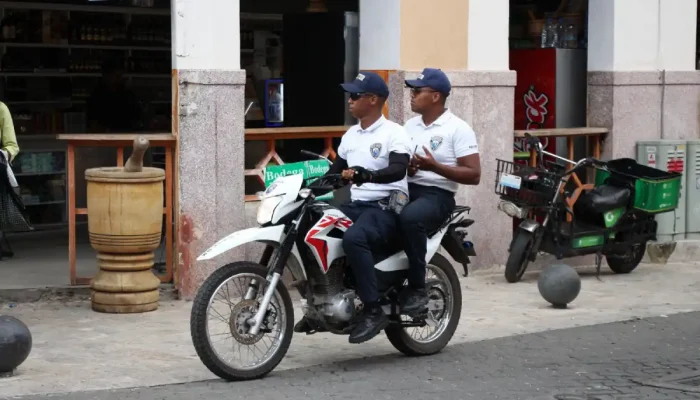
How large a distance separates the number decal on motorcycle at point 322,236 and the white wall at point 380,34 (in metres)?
3.84

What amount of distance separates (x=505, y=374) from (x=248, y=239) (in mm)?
1784

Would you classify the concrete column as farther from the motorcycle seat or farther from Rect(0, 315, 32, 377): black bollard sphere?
Rect(0, 315, 32, 377): black bollard sphere

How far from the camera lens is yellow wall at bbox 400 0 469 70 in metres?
11.5

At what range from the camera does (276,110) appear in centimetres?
1165

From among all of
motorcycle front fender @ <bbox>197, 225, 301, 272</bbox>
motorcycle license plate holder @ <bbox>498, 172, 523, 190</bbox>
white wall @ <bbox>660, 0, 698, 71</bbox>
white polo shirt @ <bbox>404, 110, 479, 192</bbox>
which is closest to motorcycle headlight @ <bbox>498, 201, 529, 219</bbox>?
motorcycle license plate holder @ <bbox>498, 172, 523, 190</bbox>

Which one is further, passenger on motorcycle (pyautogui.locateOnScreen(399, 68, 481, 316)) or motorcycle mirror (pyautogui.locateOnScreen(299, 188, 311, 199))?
passenger on motorcycle (pyautogui.locateOnScreen(399, 68, 481, 316))

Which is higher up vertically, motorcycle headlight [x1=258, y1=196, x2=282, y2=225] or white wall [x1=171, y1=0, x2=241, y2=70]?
white wall [x1=171, y1=0, x2=241, y2=70]

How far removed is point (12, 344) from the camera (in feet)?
24.9

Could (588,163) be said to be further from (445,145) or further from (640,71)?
(445,145)

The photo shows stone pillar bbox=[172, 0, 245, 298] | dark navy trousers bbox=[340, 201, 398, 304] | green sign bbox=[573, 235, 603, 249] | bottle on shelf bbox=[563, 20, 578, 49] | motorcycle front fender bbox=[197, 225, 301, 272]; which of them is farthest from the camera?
bottle on shelf bbox=[563, 20, 578, 49]

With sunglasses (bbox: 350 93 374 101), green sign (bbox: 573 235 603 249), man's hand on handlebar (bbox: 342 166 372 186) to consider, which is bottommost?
green sign (bbox: 573 235 603 249)

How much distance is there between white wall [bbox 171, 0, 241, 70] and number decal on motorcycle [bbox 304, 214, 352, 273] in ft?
9.67

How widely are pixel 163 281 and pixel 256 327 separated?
11.2 feet

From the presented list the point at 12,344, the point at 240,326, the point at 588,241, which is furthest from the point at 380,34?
the point at 12,344
